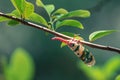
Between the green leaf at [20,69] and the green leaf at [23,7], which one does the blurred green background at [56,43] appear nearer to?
the green leaf at [23,7]

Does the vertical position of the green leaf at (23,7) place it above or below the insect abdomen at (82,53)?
above

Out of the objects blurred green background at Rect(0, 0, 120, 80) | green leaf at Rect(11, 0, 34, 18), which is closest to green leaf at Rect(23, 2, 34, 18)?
green leaf at Rect(11, 0, 34, 18)

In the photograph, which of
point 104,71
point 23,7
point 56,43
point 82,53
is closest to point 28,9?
point 23,7

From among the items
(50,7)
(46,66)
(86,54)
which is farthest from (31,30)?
(86,54)

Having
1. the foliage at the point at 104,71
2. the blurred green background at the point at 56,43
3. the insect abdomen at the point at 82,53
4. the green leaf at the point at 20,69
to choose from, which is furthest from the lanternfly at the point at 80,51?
the blurred green background at the point at 56,43

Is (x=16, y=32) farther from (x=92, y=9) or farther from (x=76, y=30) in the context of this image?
(x=92, y=9)

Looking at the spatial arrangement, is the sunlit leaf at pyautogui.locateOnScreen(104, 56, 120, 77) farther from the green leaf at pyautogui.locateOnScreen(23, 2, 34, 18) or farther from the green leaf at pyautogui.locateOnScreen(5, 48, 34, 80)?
the green leaf at pyautogui.locateOnScreen(23, 2, 34, 18)
